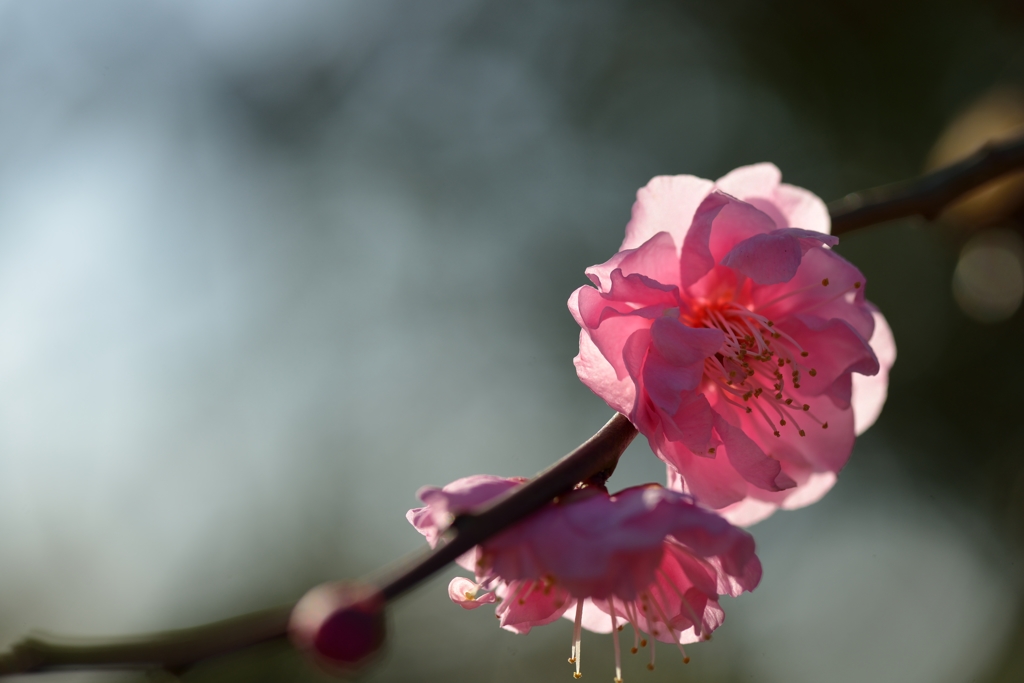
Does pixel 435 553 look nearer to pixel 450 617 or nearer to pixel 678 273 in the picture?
pixel 678 273

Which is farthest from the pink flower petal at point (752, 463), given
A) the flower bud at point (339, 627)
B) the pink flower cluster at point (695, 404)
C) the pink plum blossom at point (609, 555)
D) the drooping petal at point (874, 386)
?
the flower bud at point (339, 627)

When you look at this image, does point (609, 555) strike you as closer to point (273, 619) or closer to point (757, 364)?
point (273, 619)

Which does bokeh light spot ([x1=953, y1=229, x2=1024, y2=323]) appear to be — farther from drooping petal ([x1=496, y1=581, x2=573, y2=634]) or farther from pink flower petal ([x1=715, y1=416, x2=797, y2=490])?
drooping petal ([x1=496, y1=581, x2=573, y2=634])

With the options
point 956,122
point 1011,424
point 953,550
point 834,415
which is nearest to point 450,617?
point 953,550

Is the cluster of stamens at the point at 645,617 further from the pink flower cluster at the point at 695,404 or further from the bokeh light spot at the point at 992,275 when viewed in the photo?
the bokeh light spot at the point at 992,275

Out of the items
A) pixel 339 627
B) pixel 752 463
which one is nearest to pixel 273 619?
pixel 339 627

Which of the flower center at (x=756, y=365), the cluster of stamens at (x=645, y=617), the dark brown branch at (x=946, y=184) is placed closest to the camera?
the cluster of stamens at (x=645, y=617)

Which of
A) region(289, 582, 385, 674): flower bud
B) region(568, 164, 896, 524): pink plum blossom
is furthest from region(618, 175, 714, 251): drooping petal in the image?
region(289, 582, 385, 674): flower bud
